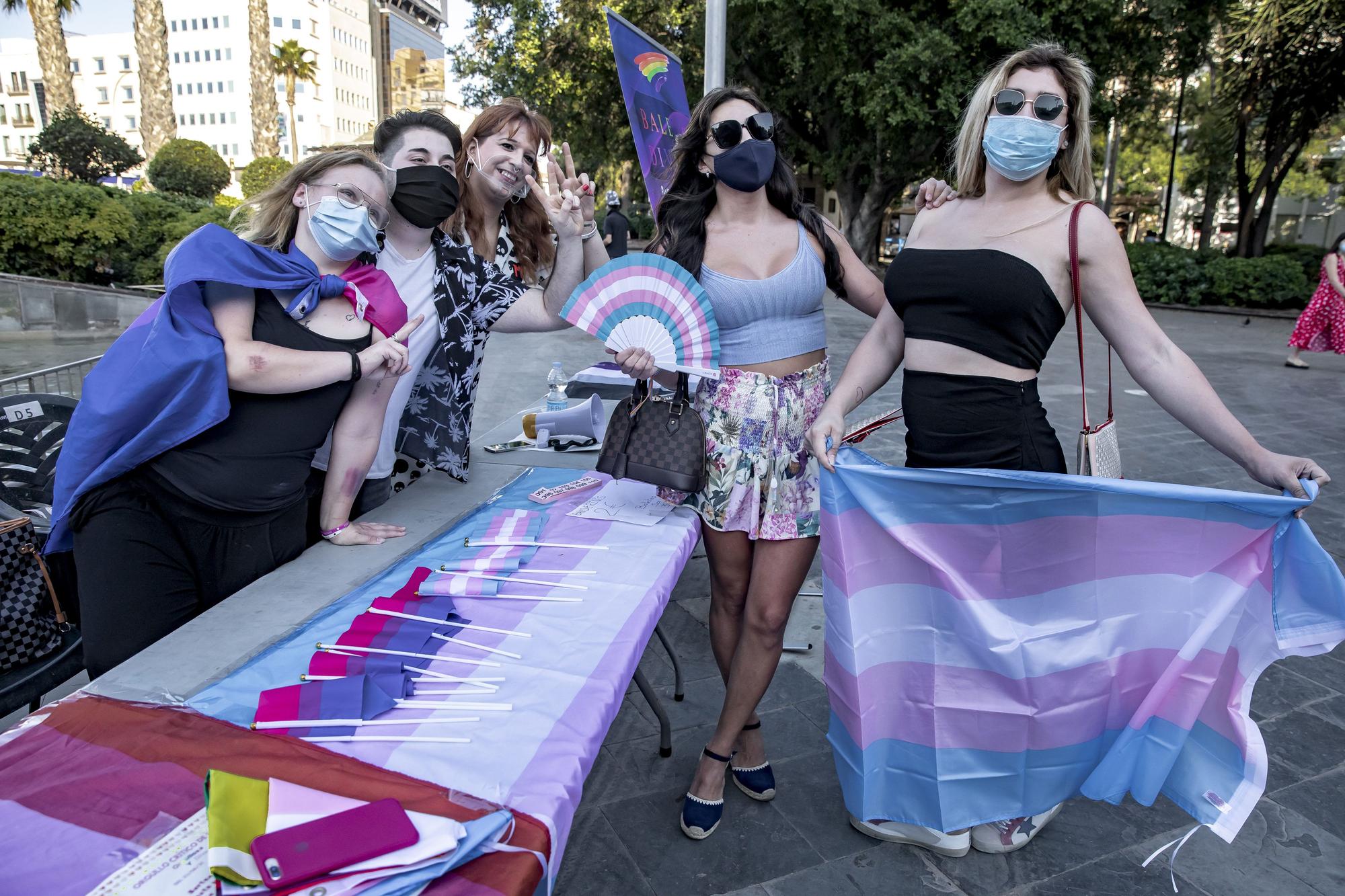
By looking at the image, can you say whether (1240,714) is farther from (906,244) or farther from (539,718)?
(539,718)

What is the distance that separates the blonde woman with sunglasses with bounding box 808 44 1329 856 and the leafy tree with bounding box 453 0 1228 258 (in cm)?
1477

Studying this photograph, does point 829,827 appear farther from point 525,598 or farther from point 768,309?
point 768,309

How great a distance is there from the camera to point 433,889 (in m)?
1.14

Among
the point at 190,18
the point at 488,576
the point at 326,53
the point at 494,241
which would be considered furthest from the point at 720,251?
the point at 190,18

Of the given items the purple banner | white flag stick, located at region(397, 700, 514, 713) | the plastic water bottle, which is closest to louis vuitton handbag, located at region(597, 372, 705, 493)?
white flag stick, located at region(397, 700, 514, 713)

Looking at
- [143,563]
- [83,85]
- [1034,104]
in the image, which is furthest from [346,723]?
[83,85]

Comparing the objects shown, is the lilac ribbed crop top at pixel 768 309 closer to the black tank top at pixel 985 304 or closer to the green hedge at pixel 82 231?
the black tank top at pixel 985 304

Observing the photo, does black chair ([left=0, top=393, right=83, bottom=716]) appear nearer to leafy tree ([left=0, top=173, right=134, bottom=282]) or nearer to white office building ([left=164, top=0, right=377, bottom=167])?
leafy tree ([left=0, top=173, right=134, bottom=282])

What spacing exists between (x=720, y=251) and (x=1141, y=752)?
171cm

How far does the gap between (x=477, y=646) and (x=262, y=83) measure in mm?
32233

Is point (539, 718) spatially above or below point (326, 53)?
below

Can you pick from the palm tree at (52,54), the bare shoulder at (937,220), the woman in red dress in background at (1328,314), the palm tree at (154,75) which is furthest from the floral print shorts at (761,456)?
the palm tree at (52,54)

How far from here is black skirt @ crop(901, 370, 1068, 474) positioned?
7.00 feet

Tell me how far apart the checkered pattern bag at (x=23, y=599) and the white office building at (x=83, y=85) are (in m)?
96.1
